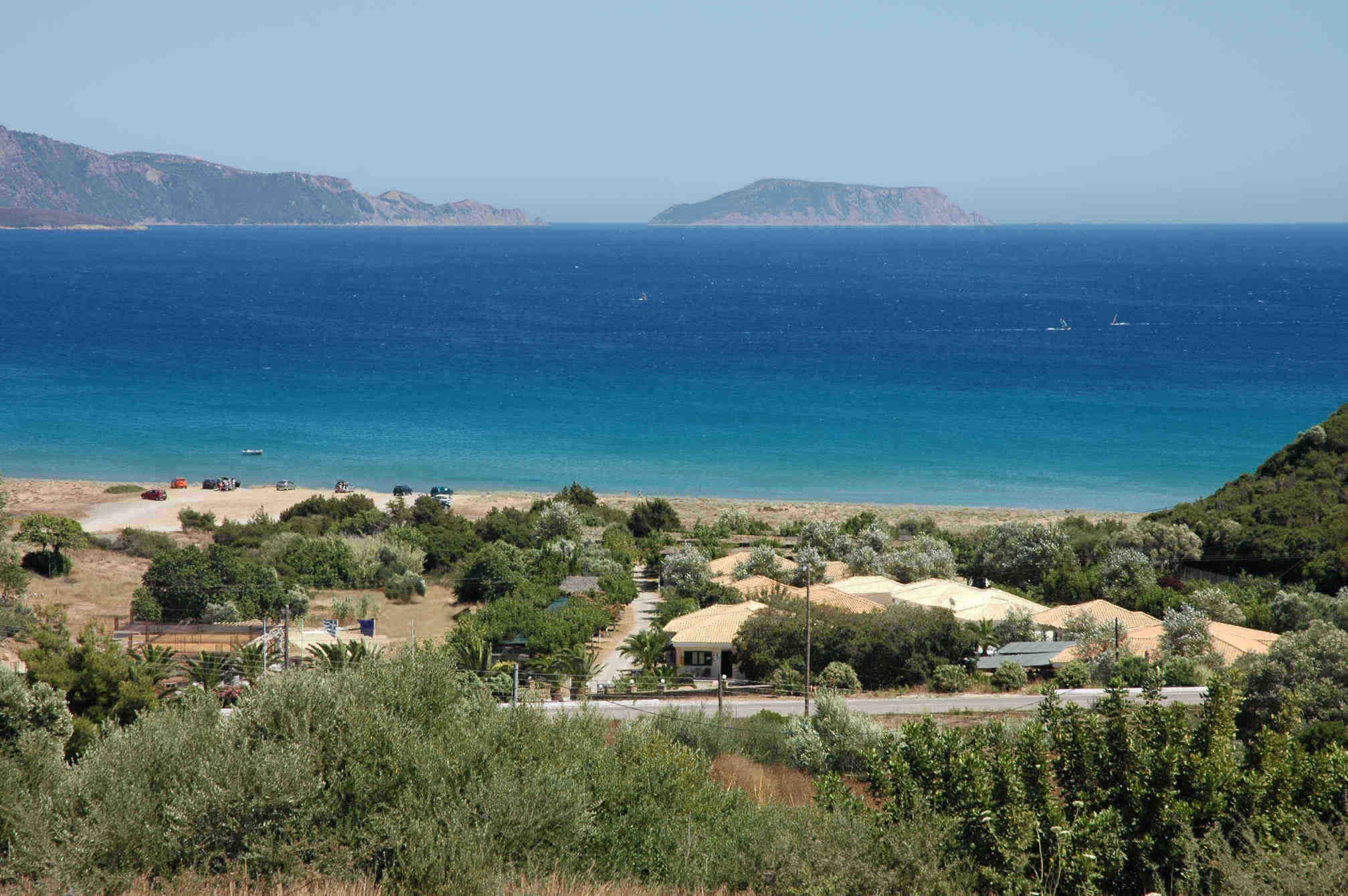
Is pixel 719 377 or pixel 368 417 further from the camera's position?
pixel 719 377

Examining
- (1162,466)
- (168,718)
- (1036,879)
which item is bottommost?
(1162,466)

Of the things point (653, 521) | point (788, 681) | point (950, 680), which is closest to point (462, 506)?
point (653, 521)

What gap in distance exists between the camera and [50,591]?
28.6 m

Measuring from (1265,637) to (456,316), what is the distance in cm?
9312

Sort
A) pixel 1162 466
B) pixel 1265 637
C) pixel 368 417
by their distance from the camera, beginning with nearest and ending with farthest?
pixel 1265 637 < pixel 1162 466 < pixel 368 417

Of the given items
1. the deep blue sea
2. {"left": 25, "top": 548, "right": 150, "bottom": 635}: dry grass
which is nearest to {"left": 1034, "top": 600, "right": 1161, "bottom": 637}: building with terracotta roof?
{"left": 25, "top": 548, "right": 150, "bottom": 635}: dry grass

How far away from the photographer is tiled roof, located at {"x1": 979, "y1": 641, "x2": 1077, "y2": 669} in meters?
23.5

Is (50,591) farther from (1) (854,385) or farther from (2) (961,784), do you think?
(1) (854,385)

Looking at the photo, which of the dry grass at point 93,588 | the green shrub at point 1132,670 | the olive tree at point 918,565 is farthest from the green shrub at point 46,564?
the green shrub at point 1132,670

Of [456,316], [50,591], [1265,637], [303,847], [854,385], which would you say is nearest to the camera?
[303,847]

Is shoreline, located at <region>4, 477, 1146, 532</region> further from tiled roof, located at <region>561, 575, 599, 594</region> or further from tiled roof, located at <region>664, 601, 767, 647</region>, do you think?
Result: tiled roof, located at <region>664, 601, 767, 647</region>

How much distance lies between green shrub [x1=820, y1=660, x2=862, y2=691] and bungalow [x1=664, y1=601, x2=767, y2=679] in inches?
84.2

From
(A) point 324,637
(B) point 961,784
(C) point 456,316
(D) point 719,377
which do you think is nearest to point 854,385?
(D) point 719,377

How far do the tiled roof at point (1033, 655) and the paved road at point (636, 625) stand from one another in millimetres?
7515
